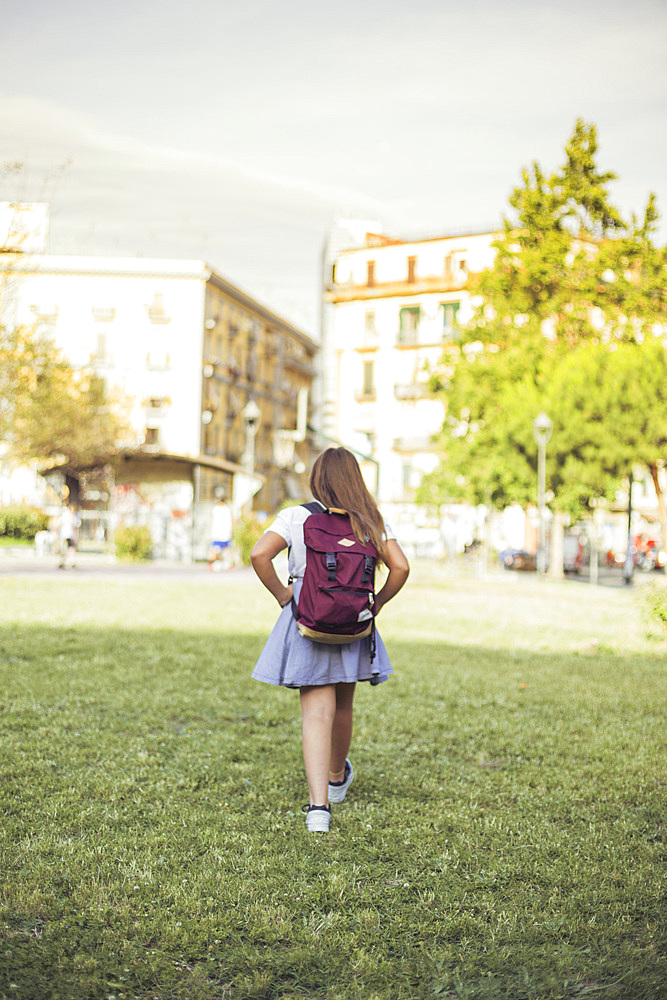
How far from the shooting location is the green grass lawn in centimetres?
327

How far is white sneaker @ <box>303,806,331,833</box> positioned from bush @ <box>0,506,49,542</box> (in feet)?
119

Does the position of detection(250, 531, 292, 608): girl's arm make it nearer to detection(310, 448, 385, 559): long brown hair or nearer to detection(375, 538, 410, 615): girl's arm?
detection(310, 448, 385, 559): long brown hair

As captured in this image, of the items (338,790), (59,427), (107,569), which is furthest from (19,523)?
(338,790)

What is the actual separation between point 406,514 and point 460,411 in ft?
82.3

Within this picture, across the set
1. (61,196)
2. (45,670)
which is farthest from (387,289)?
(45,670)

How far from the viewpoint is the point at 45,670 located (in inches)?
350

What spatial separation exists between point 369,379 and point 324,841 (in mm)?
62368

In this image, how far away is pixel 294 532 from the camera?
4688 mm

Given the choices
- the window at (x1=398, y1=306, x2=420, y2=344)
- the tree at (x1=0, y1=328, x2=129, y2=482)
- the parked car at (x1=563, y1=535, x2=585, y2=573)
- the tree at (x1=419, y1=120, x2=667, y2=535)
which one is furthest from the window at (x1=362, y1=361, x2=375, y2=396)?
the tree at (x1=419, y1=120, x2=667, y2=535)

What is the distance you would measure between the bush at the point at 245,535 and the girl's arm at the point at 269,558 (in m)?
25.4

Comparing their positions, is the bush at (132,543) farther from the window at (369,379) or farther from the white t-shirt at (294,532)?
the window at (369,379)

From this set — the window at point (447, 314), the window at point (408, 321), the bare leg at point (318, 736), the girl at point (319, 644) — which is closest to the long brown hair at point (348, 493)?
the girl at point (319, 644)

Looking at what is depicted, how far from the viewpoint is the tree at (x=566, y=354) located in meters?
33.3

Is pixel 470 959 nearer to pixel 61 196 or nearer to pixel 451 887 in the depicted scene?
pixel 451 887
